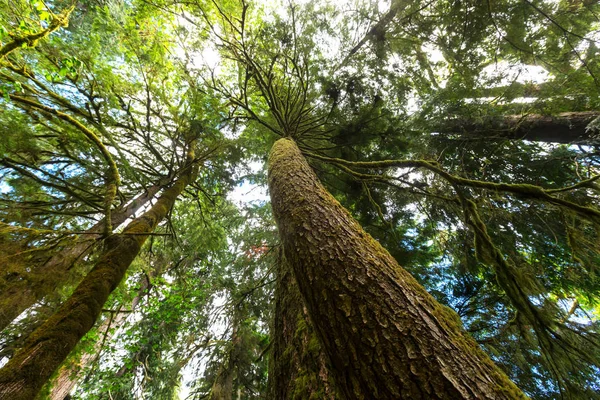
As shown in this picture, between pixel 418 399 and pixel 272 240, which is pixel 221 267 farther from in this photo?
pixel 418 399

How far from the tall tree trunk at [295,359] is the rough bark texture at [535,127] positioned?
15.1 feet

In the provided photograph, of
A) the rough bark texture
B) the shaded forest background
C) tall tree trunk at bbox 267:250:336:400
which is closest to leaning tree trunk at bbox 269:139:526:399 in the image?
tall tree trunk at bbox 267:250:336:400

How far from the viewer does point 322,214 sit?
192 centimetres

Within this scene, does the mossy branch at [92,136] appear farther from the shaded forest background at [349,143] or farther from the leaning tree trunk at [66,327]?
the leaning tree trunk at [66,327]

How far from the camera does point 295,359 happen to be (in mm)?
1874

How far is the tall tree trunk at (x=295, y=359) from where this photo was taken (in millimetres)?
1615

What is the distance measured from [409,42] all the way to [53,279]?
7.23 metres

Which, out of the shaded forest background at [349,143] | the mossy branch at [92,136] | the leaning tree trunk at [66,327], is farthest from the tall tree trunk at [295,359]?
the mossy branch at [92,136]

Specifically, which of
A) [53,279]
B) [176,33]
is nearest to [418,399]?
[53,279]

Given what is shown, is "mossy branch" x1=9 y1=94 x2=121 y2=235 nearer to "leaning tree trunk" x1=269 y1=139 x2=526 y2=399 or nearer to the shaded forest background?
the shaded forest background

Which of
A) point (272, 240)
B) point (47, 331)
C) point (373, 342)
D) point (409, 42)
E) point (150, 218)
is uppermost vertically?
point (409, 42)

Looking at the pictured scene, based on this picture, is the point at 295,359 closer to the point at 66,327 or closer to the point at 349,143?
the point at 66,327

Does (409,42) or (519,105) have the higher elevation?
(409,42)

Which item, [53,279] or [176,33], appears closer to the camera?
[53,279]
